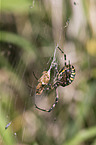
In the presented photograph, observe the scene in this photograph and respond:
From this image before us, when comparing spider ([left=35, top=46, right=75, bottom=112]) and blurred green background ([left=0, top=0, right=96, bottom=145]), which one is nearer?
spider ([left=35, top=46, right=75, bottom=112])

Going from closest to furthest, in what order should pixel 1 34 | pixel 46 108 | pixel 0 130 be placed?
1. pixel 0 130
2. pixel 46 108
3. pixel 1 34

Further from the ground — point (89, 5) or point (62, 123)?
point (89, 5)

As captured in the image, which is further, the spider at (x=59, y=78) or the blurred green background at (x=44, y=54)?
the blurred green background at (x=44, y=54)

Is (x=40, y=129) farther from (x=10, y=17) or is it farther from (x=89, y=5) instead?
(x=89, y=5)

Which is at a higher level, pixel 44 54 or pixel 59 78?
pixel 44 54

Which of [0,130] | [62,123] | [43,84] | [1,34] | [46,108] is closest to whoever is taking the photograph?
[0,130]

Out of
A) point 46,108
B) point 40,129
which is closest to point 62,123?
point 40,129

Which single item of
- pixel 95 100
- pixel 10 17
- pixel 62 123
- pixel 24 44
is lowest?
pixel 62 123

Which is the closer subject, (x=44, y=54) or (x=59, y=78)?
(x=59, y=78)
